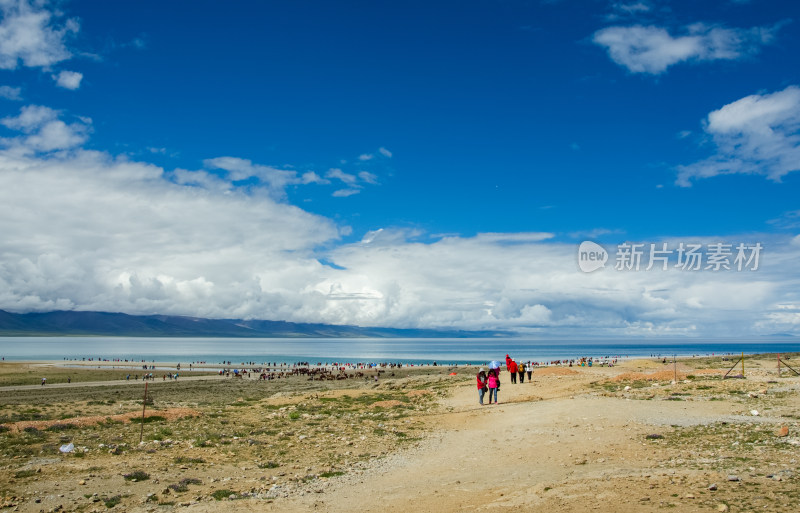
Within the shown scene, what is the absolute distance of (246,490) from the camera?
13.2 meters

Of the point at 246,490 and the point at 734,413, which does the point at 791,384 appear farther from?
the point at 246,490

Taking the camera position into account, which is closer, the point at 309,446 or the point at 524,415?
the point at 309,446

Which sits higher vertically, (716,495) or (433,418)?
(716,495)

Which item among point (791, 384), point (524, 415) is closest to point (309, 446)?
point (524, 415)

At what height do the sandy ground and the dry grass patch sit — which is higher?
the sandy ground

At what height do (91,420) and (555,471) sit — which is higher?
(555,471)

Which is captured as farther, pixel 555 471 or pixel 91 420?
pixel 91 420

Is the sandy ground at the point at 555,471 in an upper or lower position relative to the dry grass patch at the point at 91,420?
upper

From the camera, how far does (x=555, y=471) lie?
43.6 ft

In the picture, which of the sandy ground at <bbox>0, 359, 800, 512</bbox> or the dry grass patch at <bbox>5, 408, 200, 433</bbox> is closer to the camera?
the sandy ground at <bbox>0, 359, 800, 512</bbox>

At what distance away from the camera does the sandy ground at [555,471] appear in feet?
34.9

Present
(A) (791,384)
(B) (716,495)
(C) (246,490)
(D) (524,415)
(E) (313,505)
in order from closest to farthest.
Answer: (B) (716,495), (E) (313,505), (C) (246,490), (D) (524,415), (A) (791,384)

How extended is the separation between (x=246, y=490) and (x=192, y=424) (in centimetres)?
1221

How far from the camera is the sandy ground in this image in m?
10.6
